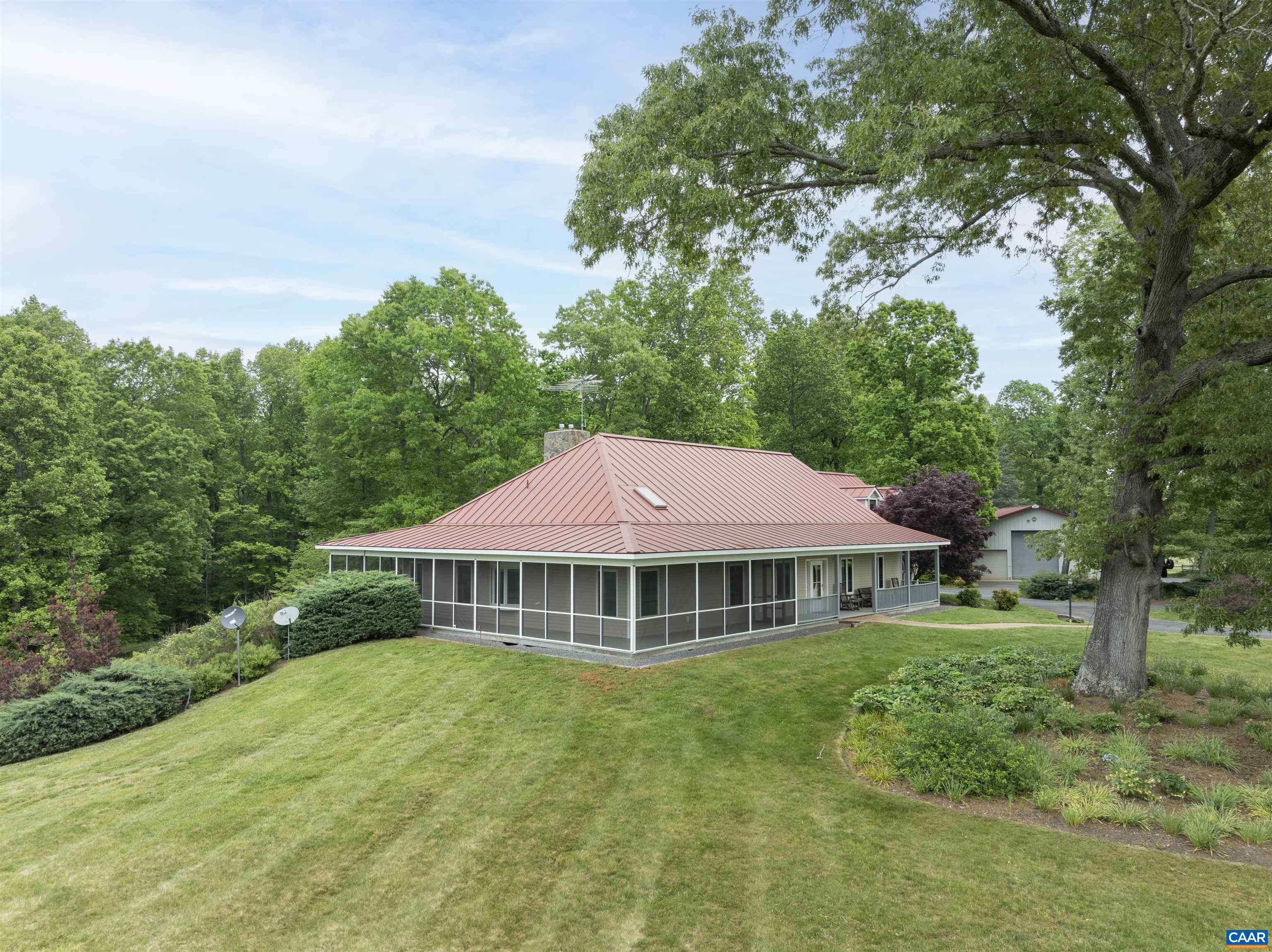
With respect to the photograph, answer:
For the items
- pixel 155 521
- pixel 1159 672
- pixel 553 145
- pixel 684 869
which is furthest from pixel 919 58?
pixel 155 521

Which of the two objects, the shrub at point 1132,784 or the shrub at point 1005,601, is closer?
the shrub at point 1132,784

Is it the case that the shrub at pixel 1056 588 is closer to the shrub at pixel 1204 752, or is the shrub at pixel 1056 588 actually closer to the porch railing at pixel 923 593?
the porch railing at pixel 923 593

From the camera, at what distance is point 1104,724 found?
10219 mm

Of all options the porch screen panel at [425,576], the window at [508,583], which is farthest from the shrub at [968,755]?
the porch screen panel at [425,576]

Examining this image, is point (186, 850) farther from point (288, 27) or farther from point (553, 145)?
point (553, 145)

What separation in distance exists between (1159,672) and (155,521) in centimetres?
3558

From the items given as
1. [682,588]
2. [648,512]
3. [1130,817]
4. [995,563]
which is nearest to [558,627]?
[682,588]

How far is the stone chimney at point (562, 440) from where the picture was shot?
85.4 feet

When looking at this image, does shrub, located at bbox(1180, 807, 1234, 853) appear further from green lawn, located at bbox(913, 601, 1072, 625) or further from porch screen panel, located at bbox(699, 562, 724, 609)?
green lawn, located at bbox(913, 601, 1072, 625)

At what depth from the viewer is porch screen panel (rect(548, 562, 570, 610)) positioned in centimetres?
1853

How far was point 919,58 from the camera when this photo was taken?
9281 mm

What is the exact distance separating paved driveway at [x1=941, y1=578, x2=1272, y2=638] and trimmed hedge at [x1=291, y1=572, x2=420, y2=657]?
20.1 m

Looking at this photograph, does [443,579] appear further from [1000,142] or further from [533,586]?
[1000,142]

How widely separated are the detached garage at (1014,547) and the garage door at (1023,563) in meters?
0.02
